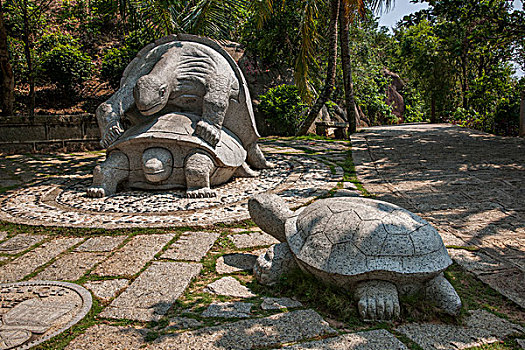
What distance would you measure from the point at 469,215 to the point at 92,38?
18526 millimetres

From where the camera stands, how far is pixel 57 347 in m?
2.18

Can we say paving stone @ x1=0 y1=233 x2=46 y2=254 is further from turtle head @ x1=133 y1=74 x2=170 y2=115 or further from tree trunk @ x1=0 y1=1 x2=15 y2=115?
tree trunk @ x1=0 y1=1 x2=15 y2=115

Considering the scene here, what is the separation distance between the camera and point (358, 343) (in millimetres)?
2172

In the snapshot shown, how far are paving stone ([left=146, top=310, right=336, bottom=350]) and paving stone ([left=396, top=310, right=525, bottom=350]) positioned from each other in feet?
1.70

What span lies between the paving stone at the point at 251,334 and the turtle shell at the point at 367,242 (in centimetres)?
38

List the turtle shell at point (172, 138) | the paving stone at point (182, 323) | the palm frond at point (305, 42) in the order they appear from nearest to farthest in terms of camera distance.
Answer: the paving stone at point (182, 323), the turtle shell at point (172, 138), the palm frond at point (305, 42)

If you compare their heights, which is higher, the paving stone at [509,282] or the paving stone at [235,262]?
the paving stone at [509,282]

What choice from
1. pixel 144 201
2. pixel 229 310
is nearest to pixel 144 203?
pixel 144 201

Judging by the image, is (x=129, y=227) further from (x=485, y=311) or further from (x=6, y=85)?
(x=6, y=85)

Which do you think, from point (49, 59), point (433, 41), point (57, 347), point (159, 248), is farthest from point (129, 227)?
point (433, 41)

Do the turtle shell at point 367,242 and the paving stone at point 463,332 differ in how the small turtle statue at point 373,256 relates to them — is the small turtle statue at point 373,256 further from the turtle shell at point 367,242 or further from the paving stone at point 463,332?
the paving stone at point 463,332

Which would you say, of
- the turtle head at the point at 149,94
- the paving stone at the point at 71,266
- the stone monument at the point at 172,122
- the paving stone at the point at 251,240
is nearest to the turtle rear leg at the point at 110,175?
the stone monument at the point at 172,122

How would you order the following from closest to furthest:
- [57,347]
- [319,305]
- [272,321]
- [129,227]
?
1. [57,347]
2. [272,321]
3. [319,305]
4. [129,227]

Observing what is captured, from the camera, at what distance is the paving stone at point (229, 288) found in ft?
A: 9.43
